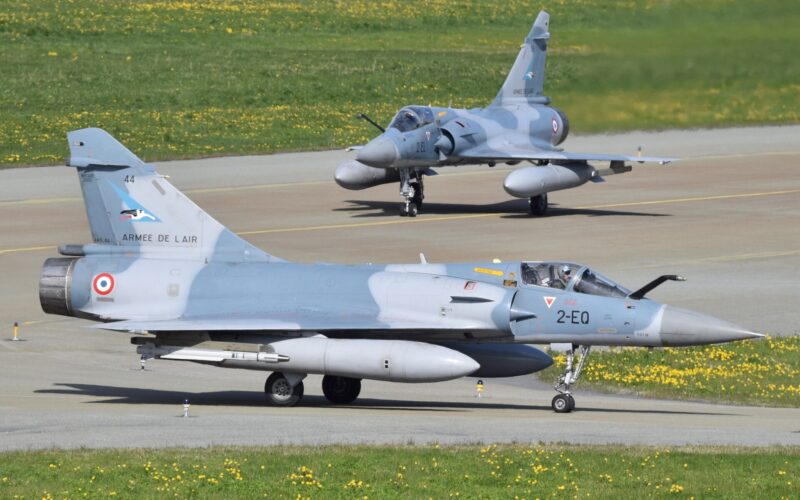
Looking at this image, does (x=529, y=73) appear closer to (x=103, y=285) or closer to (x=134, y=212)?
(x=134, y=212)

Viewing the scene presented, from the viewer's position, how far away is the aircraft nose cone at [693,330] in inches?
853

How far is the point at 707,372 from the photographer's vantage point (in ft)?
84.3

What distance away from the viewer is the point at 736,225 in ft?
139

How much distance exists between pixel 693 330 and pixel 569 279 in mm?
1969

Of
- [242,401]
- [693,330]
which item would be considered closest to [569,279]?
[693,330]

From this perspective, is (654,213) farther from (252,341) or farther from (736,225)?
(252,341)

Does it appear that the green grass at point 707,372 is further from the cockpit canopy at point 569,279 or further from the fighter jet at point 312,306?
the cockpit canopy at point 569,279

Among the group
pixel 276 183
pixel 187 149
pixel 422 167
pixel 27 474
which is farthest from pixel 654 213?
pixel 27 474

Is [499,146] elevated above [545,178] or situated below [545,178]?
above

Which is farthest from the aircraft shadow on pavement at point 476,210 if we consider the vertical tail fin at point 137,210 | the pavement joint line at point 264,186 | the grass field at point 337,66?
the vertical tail fin at point 137,210

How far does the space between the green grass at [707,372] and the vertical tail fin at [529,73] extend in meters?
19.8

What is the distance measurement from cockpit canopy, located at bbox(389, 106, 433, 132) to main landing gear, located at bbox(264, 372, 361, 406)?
748 inches

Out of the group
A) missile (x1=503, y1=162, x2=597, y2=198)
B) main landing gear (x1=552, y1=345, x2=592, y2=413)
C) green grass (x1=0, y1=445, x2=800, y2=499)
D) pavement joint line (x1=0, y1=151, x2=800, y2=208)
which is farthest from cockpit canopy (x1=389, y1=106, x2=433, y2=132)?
green grass (x1=0, y1=445, x2=800, y2=499)

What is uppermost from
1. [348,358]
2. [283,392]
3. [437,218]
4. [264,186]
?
[264,186]
